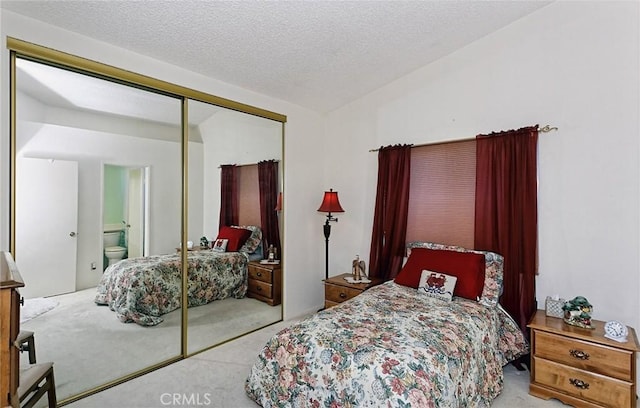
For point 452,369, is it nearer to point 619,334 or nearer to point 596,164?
point 619,334

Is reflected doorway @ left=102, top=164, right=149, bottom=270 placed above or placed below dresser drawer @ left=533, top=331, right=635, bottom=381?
above

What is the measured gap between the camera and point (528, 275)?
2.63m

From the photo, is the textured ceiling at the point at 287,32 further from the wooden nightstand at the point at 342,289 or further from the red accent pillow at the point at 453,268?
the wooden nightstand at the point at 342,289

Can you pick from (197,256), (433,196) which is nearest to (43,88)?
(197,256)

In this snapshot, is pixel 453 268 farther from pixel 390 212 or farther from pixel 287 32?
pixel 287 32

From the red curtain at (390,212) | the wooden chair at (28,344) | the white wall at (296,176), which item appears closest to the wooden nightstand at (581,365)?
the red curtain at (390,212)

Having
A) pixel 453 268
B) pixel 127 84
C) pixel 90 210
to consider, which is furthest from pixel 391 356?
pixel 127 84

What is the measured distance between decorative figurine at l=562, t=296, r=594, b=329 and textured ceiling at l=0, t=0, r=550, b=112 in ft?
7.53

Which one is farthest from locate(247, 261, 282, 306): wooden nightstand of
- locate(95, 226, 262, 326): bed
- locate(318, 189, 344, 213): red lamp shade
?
locate(318, 189, 344, 213): red lamp shade

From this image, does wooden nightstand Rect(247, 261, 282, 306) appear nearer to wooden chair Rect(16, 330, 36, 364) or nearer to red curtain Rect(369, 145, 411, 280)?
red curtain Rect(369, 145, 411, 280)

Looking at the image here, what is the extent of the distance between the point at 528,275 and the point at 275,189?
99.2 inches

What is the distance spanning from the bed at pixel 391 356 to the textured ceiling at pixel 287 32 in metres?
2.10

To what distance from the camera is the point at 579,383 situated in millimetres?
2076

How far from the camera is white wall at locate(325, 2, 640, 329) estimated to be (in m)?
2.30
